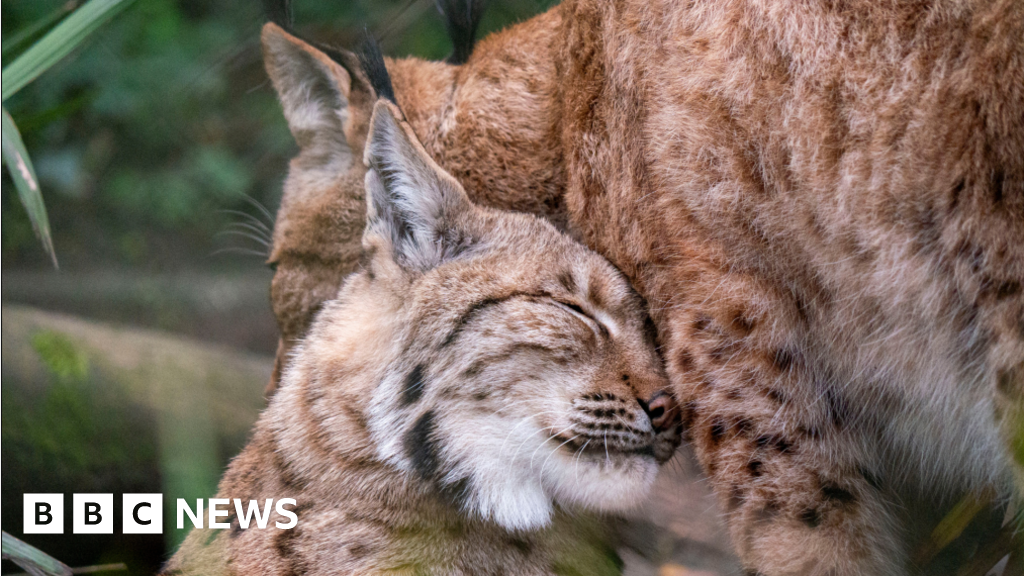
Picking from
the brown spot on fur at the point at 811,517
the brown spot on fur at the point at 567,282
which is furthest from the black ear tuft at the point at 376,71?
the brown spot on fur at the point at 811,517

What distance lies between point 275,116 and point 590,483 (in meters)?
3.80

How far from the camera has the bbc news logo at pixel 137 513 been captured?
A: 2.40 m

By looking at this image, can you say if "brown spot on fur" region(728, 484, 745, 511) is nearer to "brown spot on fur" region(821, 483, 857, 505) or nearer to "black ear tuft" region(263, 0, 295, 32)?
"brown spot on fur" region(821, 483, 857, 505)

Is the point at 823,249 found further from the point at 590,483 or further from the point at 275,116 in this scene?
the point at 275,116

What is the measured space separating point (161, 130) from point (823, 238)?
14.7 feet

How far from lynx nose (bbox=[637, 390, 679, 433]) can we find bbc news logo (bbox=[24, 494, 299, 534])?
989 millimetres

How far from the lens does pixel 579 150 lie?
103 inches

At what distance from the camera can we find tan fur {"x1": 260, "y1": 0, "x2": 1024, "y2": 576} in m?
1.95

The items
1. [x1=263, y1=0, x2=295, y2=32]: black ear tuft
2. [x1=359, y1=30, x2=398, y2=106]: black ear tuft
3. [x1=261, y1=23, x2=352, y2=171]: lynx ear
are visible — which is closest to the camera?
[x1=359, y1=30, x2=398, y2=106]: black ear tuft

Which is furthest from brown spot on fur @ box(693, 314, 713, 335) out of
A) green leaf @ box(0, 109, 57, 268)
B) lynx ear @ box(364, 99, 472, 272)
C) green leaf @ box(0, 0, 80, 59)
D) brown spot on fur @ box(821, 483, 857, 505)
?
green leaf @ box(0, 0, 80, 59)

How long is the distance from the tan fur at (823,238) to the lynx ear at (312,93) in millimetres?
919

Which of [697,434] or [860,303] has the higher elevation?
[860,303]

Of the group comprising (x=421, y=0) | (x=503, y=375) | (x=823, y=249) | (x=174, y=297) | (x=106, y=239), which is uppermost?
(x=421, y=0)

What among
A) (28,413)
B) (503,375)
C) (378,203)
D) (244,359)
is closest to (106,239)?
(244,359)
